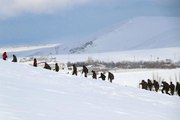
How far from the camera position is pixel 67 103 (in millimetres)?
12781

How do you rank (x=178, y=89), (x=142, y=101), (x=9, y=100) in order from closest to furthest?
(x=9, y=100) < (x=142, y=101) < (x=178, y=89)

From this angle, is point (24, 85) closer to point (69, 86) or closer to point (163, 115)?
point (69, 86)

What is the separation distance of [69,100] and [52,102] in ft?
4.03

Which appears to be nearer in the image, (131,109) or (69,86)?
(131,109)

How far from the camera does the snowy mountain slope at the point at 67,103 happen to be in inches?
404

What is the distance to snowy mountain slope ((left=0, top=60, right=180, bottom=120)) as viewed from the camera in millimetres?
10258

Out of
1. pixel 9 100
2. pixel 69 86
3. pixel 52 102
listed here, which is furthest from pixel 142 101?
pixel 9 100

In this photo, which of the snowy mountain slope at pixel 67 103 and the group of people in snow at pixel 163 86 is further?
the group of people in snow at pixel 163 86

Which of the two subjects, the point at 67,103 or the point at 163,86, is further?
the point at 163,86

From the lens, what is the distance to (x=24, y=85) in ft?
50.1

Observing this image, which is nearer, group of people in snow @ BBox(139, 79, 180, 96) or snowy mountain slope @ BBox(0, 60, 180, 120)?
snowy mountain slope @ BBox(0, 60, 180, 120)

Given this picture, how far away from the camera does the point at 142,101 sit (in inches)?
681

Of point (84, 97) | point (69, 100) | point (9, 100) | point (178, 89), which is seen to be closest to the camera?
point (9, 100)

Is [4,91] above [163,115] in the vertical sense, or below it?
above
